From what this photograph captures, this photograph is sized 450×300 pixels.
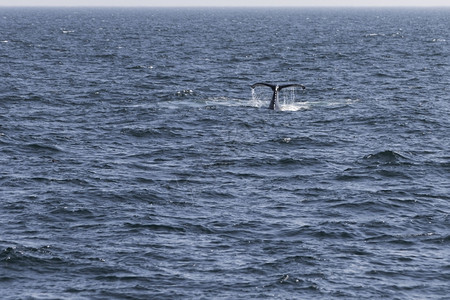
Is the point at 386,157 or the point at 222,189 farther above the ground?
the point at 386,157

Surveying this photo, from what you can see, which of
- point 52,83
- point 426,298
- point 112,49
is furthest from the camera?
point 112,49

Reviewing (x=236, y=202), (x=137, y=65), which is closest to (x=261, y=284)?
(x=236, y=202)

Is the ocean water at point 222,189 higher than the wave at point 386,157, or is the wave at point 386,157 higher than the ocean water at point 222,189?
the wave at point 386,157

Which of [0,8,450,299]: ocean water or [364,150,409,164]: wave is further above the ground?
[364,150,409,164]: wave

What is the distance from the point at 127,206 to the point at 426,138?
24.5 meters

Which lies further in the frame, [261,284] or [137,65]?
[137,65]

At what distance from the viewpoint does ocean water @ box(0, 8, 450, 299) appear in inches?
1315

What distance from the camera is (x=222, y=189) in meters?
45.3

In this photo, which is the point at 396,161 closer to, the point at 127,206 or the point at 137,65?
the point at 127,206

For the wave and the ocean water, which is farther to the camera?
the wave

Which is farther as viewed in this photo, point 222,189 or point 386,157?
point 386,157

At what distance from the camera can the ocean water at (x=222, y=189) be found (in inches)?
1315

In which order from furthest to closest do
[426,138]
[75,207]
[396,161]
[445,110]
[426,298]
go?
[445,110] < [426,138] < [396,161] < [75,207] < [426,298]

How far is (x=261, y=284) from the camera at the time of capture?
3259 centimetres
